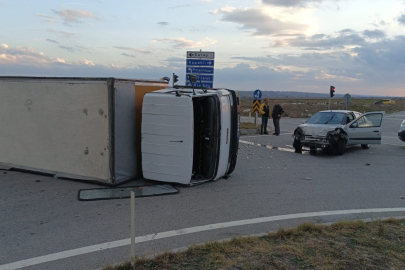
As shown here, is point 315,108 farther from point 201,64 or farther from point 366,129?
point 201,64

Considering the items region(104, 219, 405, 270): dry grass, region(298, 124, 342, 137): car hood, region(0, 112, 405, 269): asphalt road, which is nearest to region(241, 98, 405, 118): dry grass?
region(298, 124, 342, 137): car hood

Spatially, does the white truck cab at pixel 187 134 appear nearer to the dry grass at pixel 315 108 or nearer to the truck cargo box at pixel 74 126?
the truck cargo box at pixel 74 126

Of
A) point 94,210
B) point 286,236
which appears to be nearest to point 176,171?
point 94,210

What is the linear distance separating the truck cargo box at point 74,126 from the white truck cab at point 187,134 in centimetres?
51

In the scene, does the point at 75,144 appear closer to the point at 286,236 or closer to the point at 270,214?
Answer: the point at 270,214

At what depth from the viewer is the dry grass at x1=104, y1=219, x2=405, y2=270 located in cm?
420

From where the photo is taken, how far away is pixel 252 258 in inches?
172

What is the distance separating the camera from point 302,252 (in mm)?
4527

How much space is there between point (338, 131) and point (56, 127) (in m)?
9.36

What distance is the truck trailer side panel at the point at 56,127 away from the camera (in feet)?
26.5

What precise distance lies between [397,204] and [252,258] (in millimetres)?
4221

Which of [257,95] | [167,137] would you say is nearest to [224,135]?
[167,137]

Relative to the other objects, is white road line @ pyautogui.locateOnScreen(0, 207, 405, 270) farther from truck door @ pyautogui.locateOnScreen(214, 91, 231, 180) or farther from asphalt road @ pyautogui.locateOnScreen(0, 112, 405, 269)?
truck door @ pyautogui.locateOnScreen(214, 91, 231, 180)

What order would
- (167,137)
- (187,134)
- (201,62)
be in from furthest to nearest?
(201,62)
(167,137)
(187,134)
